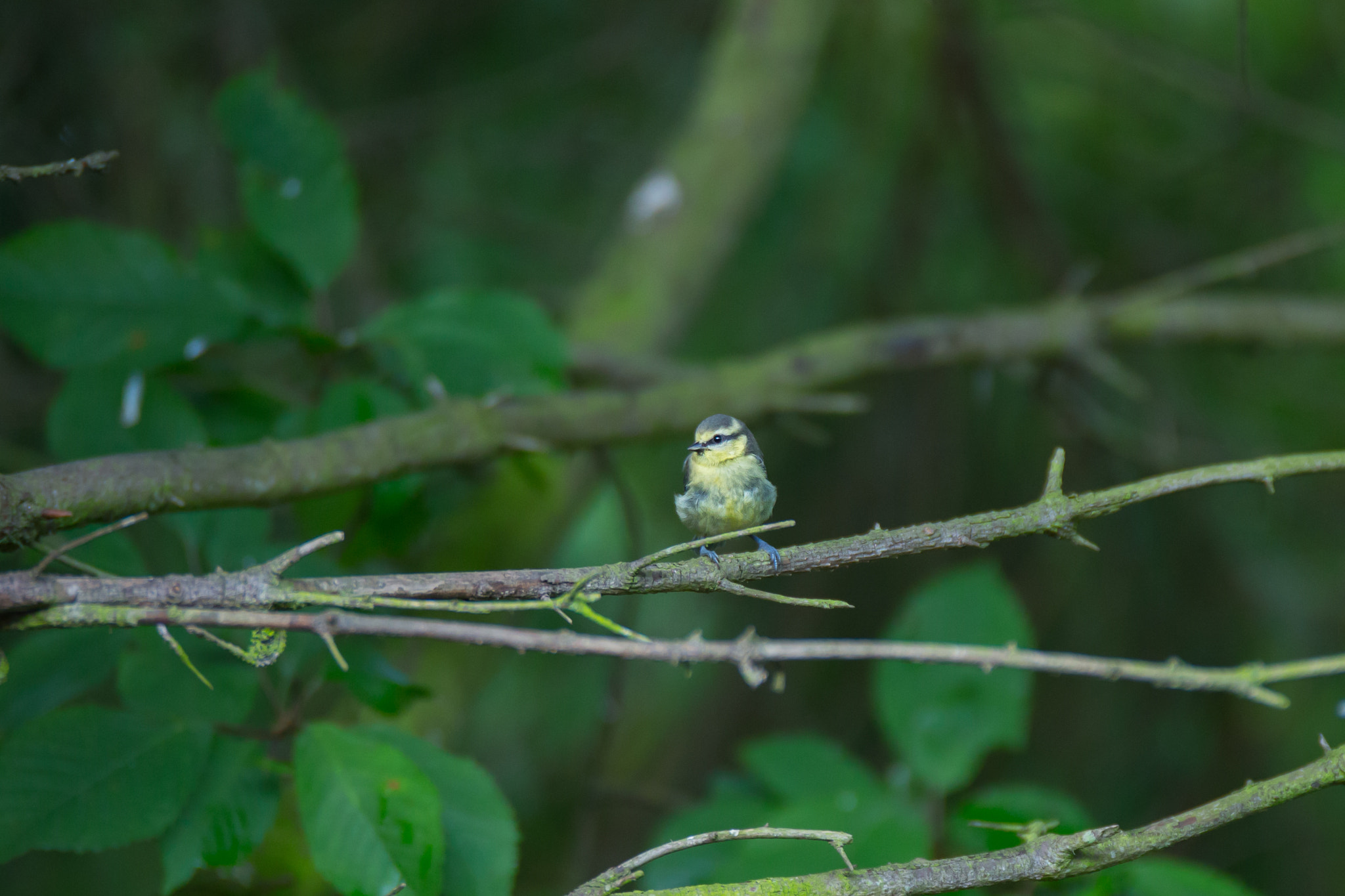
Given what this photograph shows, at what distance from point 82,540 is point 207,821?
0.84 metres

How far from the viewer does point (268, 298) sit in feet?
8.23

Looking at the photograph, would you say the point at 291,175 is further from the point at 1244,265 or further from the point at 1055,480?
the point at 1244,265

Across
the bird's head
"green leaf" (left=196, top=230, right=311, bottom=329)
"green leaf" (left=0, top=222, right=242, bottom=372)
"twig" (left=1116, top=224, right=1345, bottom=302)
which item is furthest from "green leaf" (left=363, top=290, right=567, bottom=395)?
"twig" (left=1116, top=224, right=1345, bottom=302)

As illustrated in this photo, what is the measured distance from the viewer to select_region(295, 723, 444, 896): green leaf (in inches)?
63.3

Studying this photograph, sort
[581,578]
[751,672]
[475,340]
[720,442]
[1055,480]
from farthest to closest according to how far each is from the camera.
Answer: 1. [475,340]
2. [720,442]
3. [1055,480]
4. [581,578]
5. [751,672]

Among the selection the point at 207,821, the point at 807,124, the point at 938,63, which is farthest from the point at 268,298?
the point at 807,124

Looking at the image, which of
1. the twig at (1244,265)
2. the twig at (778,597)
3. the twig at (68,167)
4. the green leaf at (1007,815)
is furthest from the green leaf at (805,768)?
the twig at (68,167)

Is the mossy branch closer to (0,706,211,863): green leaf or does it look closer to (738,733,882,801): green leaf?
(0,706,211,863): green leaf

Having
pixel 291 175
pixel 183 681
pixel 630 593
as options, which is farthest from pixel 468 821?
pixel 291 175

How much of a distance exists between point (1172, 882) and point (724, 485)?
4.58 ft

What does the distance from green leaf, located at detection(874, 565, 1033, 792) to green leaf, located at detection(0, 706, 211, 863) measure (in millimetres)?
1792

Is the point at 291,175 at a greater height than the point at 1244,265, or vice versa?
the point at 291,175

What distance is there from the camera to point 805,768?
273 centimetres

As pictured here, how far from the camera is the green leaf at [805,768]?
104 inches
